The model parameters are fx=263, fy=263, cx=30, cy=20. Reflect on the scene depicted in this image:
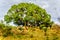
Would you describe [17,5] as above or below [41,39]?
above

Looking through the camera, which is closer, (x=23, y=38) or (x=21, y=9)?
(x=23, y=38)

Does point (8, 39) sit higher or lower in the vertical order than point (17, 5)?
lower

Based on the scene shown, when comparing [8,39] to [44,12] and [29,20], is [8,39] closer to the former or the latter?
[29,20]

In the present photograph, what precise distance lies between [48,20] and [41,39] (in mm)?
31171

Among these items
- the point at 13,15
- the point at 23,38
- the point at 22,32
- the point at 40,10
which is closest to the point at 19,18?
the point at 13,15

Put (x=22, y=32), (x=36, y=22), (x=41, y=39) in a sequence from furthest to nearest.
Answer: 1. (x=36, y=22)
2. (x=22, y=32)
3. (x=41, y=39)

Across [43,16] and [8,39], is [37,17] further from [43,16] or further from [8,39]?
[8,39]

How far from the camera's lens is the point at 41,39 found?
18250 millimetres

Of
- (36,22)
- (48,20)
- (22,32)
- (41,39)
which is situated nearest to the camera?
(41,39)

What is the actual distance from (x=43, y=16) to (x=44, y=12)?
987 millimetres

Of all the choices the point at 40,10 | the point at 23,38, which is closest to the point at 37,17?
the point at 40,10

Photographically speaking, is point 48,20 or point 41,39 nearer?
point 41,39

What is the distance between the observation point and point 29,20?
153 feet

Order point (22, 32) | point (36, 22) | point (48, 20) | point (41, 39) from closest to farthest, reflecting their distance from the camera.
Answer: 1. point (41, 39)
2. point (22, 32)
3. point (36, 22)
4. point (48, 20)
